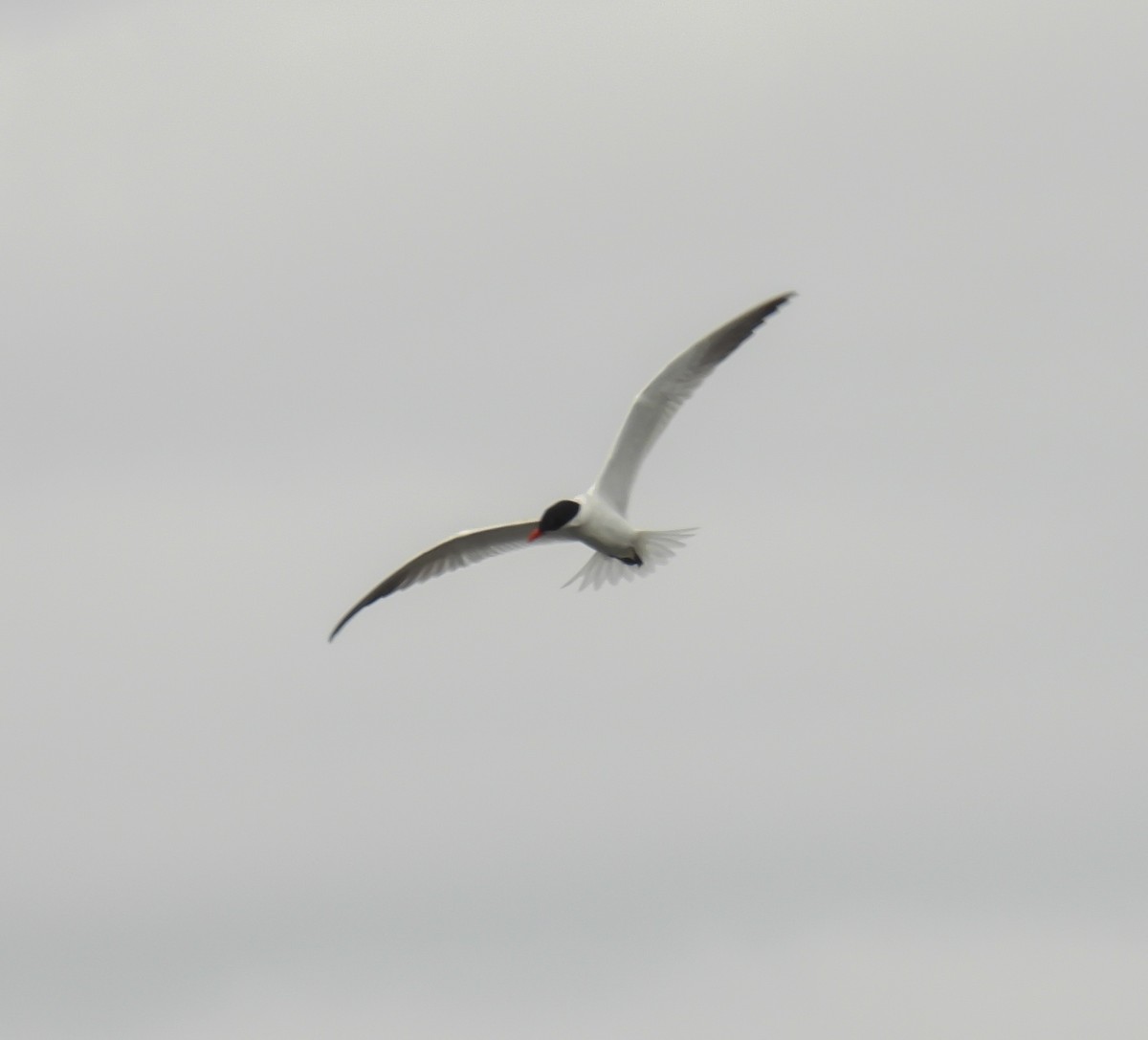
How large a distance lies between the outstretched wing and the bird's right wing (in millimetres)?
1529

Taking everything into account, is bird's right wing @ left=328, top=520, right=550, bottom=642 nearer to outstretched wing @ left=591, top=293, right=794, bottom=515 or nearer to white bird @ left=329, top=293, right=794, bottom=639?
white bird @ left=329, top=293, right=794, bottom=639

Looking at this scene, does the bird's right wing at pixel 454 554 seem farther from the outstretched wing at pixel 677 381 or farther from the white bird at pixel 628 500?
the outstretched wing at pixel 677 381

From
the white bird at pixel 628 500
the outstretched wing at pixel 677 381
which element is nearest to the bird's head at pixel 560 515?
the white bird at pixel 628 500

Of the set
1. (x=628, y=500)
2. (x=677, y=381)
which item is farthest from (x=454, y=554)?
(x=677, y=381)

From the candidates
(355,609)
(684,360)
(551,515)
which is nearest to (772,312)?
(684,360)

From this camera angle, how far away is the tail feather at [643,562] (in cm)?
2794

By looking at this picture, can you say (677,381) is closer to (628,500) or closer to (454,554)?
(628,500)

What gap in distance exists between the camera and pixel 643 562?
28.2m

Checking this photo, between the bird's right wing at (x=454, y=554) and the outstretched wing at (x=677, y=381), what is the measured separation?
1529 mm

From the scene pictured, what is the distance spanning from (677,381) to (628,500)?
1.53 metres

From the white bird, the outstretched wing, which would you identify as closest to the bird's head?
the white bird

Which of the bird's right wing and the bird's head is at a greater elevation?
the bird's right wing

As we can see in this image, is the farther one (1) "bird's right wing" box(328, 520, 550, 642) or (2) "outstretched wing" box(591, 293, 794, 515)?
(1) "bird's right wing" box(328, 520, 550, 642)

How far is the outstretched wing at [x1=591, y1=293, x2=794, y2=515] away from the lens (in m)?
27.3
